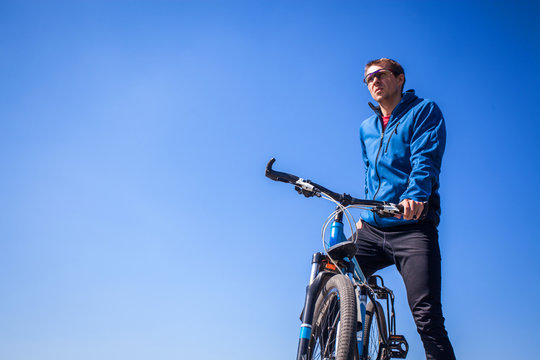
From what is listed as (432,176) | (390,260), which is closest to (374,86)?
(432,176)

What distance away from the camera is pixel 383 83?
12.0 feet

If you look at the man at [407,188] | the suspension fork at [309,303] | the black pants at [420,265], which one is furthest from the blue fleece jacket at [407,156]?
the suspension fork at [309,303]

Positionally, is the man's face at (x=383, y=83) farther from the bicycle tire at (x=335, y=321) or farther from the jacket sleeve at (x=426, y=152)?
the bicycle tire at (x=335, y=321)

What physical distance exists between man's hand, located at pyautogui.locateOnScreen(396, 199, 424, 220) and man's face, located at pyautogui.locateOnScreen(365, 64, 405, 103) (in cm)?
133

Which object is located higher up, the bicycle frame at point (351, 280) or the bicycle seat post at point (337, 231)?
the bicycle seat post at point (337, 231)

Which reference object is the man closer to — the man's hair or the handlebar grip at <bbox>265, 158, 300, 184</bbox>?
the man's hair

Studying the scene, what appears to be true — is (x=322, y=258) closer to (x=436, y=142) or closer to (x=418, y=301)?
(x=418, y=301)

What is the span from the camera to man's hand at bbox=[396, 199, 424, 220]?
105 inches

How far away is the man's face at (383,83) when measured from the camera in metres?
3.65

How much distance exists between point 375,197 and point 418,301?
3.14 ft

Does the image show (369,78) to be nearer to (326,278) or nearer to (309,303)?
(326,278)

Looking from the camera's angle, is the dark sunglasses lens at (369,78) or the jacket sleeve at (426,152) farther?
the dark sunglasses lens at (369,78)

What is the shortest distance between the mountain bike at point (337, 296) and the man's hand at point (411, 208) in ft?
0.11

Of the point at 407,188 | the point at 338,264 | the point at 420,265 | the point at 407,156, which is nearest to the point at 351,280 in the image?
the point at 338,264
